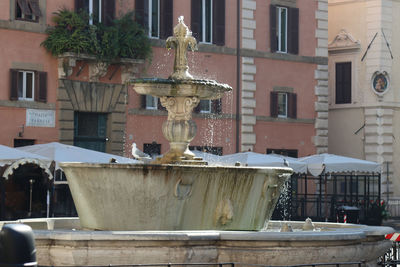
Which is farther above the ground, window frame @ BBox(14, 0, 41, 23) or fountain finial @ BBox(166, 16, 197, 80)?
window frame @ BBox(14, 0, 41, 23)

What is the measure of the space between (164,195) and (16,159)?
11.1 meters

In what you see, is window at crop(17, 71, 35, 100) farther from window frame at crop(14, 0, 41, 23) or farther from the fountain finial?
the fountain finial

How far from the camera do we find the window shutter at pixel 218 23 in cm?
3722

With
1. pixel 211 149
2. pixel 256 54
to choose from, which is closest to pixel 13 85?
pixel 211 149

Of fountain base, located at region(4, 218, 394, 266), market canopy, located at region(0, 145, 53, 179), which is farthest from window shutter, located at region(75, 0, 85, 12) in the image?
fountain base, located at region(4, 218, 394, 266)

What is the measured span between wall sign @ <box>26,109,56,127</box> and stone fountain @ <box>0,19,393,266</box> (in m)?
14.6

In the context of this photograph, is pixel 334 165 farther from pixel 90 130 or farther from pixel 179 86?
pixel 179 86

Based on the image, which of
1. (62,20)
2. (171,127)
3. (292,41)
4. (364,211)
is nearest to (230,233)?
(171,127)

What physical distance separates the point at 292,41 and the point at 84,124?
10.1m

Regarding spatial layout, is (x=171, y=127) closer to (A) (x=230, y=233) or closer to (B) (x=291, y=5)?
(A) (x=230, y=233)

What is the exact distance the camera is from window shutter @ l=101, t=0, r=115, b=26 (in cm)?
3350

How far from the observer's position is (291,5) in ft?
131

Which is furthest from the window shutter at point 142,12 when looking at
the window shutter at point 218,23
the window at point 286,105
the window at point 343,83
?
the window at point 343,83

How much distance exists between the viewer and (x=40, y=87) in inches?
1256
